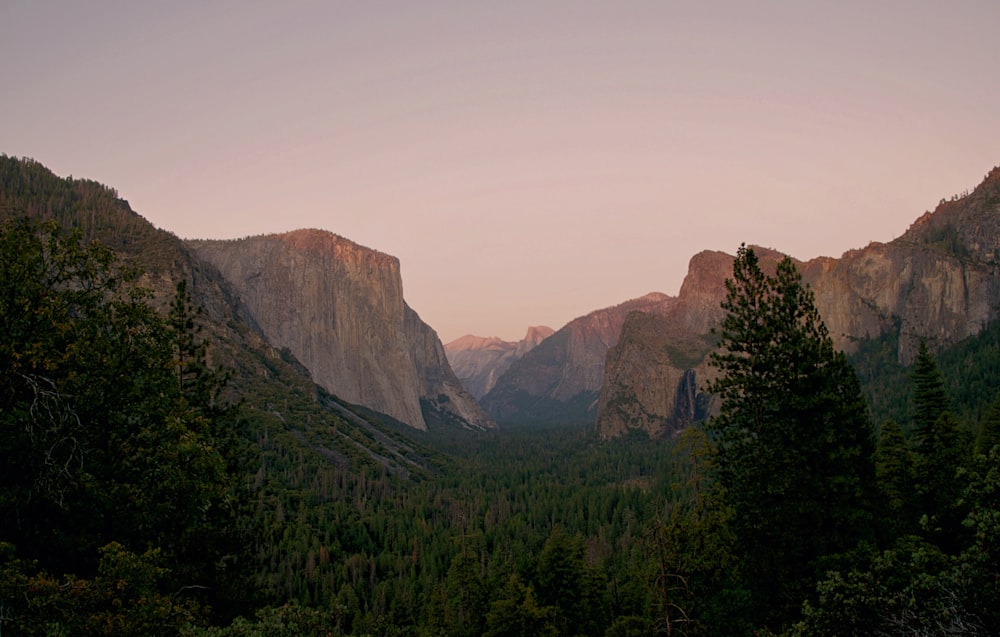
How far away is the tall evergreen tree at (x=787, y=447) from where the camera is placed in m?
18.4

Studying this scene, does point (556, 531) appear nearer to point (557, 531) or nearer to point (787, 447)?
point (557, 531)

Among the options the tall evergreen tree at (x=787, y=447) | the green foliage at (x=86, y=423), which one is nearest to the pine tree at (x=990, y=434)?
the tall evergreen tree at (x=787, y=447)

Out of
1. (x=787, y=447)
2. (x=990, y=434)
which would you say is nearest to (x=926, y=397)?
(x=990, y=434)

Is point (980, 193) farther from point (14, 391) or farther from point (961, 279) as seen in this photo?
point (14, 391)

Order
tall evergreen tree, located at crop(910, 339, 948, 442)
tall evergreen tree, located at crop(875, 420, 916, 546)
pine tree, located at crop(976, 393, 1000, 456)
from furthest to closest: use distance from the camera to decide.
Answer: tall evergreen tree, located at crop(910, 339, 948, 442)
pine tree, located at crop(976, 393, 1000, 456)
tall evergreen tree, located at crop(875, 420, 916, 546)

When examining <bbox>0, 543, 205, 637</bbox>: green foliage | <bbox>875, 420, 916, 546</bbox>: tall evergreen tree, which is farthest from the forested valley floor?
<bbox>875, 420, 916, 546</bbox>: tall evergreen tree

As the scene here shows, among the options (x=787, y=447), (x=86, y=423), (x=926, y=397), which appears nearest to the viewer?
(x=86, y=423)

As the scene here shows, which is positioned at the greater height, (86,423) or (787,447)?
(86,423)

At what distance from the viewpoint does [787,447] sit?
64.2 feet

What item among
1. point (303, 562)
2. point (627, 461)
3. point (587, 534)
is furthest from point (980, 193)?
point (303, 562)

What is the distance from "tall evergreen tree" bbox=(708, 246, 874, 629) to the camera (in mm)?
18438

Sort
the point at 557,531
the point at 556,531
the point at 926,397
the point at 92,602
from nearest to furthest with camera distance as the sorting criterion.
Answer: the point at 92,602, the point at 926,397, the point at 557,531, the point at 556,531

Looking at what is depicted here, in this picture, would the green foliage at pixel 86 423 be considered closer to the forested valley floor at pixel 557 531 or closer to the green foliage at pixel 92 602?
the forested valley floor at pixel 557 531

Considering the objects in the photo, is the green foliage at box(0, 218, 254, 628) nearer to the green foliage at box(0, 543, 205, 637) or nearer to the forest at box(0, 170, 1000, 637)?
the forest at box(0, 170, 1000, 637)
